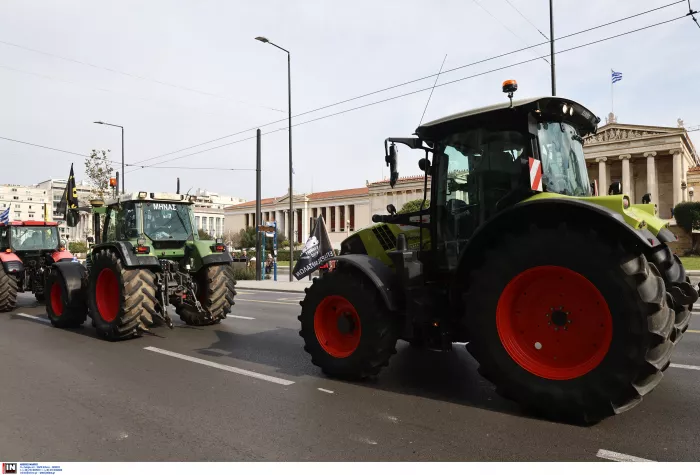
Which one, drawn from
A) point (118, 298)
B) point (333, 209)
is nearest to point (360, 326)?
point (118, 298)

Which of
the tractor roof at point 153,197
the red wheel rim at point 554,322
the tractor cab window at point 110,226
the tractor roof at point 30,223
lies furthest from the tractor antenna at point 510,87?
the tractor roof at point 30,223

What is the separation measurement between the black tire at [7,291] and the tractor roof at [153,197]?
4.44 metres

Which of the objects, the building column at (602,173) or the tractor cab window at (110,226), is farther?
the building column at (602,173)

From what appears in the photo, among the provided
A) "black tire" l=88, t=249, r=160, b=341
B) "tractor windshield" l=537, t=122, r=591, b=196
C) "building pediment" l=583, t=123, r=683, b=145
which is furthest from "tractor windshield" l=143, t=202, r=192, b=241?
"building pediment" l=583, t=123, r=683, b=145

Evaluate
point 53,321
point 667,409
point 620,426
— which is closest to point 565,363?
point 620,426

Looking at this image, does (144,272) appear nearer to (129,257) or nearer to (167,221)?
(129,257)

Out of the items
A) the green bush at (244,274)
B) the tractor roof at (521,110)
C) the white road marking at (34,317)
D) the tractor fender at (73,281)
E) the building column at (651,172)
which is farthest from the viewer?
the building column at (651,172)

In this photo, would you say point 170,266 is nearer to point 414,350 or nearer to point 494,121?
point 414,350

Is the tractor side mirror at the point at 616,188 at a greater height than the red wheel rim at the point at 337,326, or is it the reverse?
the tractor side mirror at the point at 616,188

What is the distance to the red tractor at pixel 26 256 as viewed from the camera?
1152 centimetres

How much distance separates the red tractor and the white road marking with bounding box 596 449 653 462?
12.2 meters

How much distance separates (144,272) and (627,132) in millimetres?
55683

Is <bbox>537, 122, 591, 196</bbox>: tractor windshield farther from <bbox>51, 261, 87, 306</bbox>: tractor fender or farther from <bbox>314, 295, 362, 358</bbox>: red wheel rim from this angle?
<bbox>51, 261, 87, 306</bbox>: tractor fender

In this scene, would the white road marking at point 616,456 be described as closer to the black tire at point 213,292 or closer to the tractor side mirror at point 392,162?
the tractor side mirror at point 392,162
